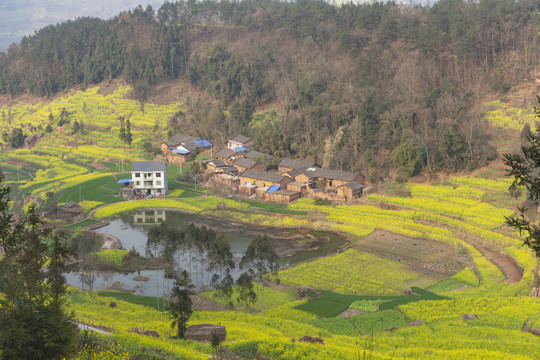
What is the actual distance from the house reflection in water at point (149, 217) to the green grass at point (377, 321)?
2512 cm

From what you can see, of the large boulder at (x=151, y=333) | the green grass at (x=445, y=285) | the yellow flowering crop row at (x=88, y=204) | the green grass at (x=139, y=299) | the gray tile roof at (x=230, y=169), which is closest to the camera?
the large boulder at (x=151, y=333)

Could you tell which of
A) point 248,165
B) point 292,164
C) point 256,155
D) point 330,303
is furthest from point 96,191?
point 330,303

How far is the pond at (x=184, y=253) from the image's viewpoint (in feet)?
114

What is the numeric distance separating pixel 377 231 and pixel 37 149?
49855 millimetres

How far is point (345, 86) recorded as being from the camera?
61938 millimetres

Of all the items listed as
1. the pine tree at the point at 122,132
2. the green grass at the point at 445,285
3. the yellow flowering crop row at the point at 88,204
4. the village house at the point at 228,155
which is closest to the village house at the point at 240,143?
the village house at the point at 228,155

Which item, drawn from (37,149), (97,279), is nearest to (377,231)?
(97,279)

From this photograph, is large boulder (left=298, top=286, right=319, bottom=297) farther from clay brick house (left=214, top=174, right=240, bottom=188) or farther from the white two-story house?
the white two-story house

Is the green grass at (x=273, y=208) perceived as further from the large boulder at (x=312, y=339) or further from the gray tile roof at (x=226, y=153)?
the large boulder at (x=312, y=339)

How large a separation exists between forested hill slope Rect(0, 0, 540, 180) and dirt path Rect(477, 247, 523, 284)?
13.5 meters

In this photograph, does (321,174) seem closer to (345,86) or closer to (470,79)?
(345,86)

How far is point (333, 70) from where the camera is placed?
216 ft

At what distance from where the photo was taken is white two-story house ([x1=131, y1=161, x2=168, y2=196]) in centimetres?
5334

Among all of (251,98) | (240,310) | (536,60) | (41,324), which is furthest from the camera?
(251,98)
